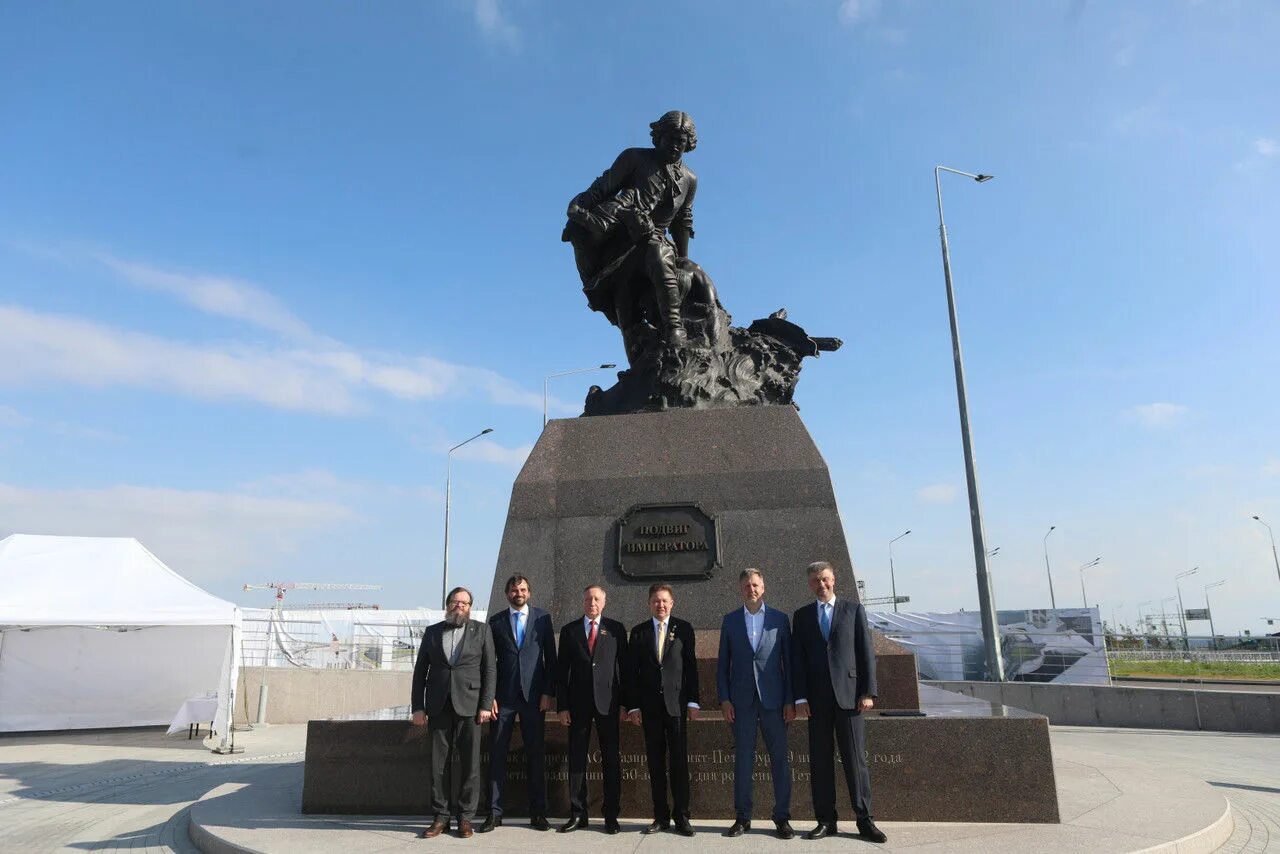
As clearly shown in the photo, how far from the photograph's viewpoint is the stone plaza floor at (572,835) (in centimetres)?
446

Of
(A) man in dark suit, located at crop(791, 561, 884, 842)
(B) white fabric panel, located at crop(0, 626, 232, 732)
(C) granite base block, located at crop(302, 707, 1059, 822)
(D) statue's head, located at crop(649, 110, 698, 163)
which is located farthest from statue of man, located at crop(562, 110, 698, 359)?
(B) white fabric panel, located at crop(0, 626, 232, 732)

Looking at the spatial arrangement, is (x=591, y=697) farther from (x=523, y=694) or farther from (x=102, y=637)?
(x=102, y=637)

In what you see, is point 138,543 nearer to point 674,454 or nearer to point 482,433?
point 674,454

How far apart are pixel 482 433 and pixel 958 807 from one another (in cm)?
2387

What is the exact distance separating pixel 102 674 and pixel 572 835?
1391 centimetres

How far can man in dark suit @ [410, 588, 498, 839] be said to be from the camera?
16.2 ft

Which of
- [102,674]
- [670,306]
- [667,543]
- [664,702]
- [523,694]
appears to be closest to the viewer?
[664,702]

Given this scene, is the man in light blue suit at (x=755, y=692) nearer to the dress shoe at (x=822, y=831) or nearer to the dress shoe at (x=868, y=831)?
the dress shoe at (x=822, y=831)

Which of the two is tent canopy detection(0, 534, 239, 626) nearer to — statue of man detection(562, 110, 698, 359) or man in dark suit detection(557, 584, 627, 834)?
statue of man detection(562, 110, 698, 359)

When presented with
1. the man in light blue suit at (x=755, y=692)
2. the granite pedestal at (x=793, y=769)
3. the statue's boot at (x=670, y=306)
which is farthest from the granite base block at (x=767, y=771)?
the statue's boot at (x=670, y=306)

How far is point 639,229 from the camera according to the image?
8430 millimetres

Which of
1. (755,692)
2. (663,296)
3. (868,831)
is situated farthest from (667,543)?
(663,296)

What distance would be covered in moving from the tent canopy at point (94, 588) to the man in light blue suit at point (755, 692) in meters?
10.7

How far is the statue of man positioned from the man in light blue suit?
12.7 feet
